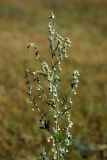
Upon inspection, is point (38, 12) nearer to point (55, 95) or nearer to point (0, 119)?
point (0, 119)

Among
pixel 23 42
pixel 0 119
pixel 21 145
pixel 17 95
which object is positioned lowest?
pixel 21 145

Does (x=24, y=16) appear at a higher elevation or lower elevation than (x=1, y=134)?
higher

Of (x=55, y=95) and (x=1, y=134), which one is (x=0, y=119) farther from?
(x=55, y=95)

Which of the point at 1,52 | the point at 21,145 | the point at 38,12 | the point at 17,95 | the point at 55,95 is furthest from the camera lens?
the point at 38,12

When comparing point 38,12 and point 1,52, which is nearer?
point 1,52

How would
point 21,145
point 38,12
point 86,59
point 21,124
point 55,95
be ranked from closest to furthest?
point 55,95, point 21,145, point 21,124, point 86,59, point 38,12

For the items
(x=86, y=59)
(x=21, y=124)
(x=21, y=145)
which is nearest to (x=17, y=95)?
(x=21, y=124)

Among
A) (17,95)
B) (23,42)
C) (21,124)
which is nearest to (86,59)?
(23,42)
